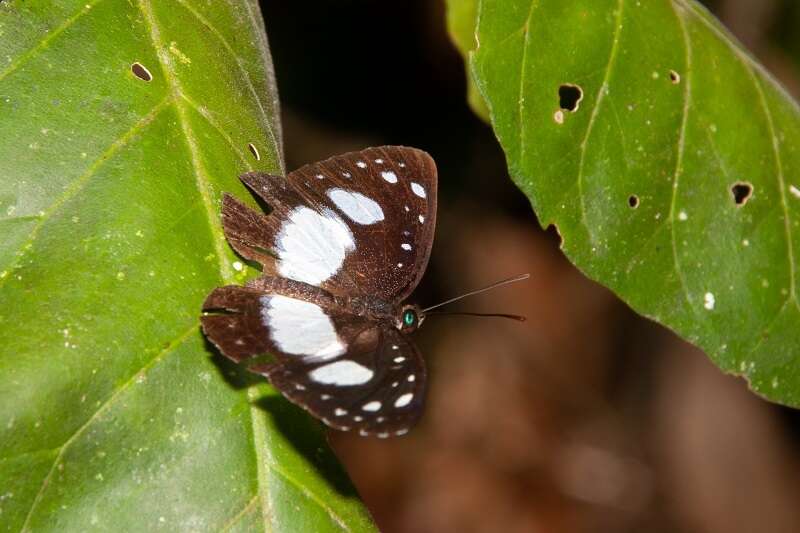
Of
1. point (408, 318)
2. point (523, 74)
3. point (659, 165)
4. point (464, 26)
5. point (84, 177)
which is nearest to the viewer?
point (84, 177)

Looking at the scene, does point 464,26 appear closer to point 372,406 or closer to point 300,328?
point 300,328

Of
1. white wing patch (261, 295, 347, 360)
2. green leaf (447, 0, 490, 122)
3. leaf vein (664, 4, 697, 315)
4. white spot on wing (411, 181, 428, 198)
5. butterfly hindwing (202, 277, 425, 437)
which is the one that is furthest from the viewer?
green leaf (447, 0, 490, 122)

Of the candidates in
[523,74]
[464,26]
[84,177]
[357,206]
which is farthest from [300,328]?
[464,26]

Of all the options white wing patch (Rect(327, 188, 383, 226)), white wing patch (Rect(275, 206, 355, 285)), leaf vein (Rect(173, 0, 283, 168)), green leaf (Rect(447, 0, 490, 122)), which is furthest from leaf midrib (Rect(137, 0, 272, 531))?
green leaf (Rect(447, 0, 490, 122))

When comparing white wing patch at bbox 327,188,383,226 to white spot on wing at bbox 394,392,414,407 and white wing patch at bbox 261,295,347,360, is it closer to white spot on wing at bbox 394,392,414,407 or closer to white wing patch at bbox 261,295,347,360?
white wing patch at bbox 261,295,347,360

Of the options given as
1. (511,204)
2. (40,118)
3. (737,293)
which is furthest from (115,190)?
(511,204)

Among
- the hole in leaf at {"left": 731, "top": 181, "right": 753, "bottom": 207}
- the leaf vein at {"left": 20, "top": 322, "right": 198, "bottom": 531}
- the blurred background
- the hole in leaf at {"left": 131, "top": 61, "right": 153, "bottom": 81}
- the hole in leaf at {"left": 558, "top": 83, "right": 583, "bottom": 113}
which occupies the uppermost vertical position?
the hole in leaf at {"left": 131, "top": 61, "right": 153, "bottom": 81}

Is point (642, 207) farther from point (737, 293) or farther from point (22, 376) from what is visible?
point (22, 376)

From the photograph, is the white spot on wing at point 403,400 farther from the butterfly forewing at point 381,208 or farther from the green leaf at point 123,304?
the butterfly forewing at point 381,208
